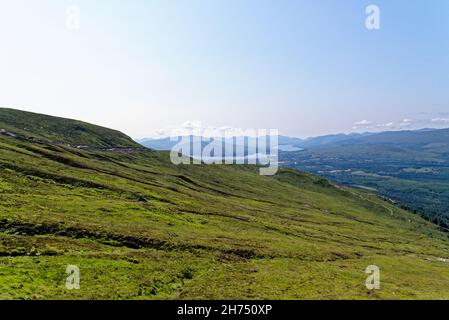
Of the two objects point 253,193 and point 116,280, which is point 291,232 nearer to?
point 116,280

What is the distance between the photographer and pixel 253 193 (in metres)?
188

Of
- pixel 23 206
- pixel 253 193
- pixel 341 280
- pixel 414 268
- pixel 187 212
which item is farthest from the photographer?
pixel 253 193

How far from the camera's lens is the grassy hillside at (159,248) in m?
45.5

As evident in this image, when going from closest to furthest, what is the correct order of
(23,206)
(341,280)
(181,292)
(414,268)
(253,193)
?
(181,292)
(341,280)
(23,206)
(414,268)
(253,193)

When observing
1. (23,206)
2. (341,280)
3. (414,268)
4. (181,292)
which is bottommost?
(414,268)

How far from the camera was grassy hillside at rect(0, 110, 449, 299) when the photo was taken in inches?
1793

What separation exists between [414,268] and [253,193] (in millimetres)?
105172

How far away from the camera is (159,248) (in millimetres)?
62125

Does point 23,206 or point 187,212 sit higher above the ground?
point 23,206
